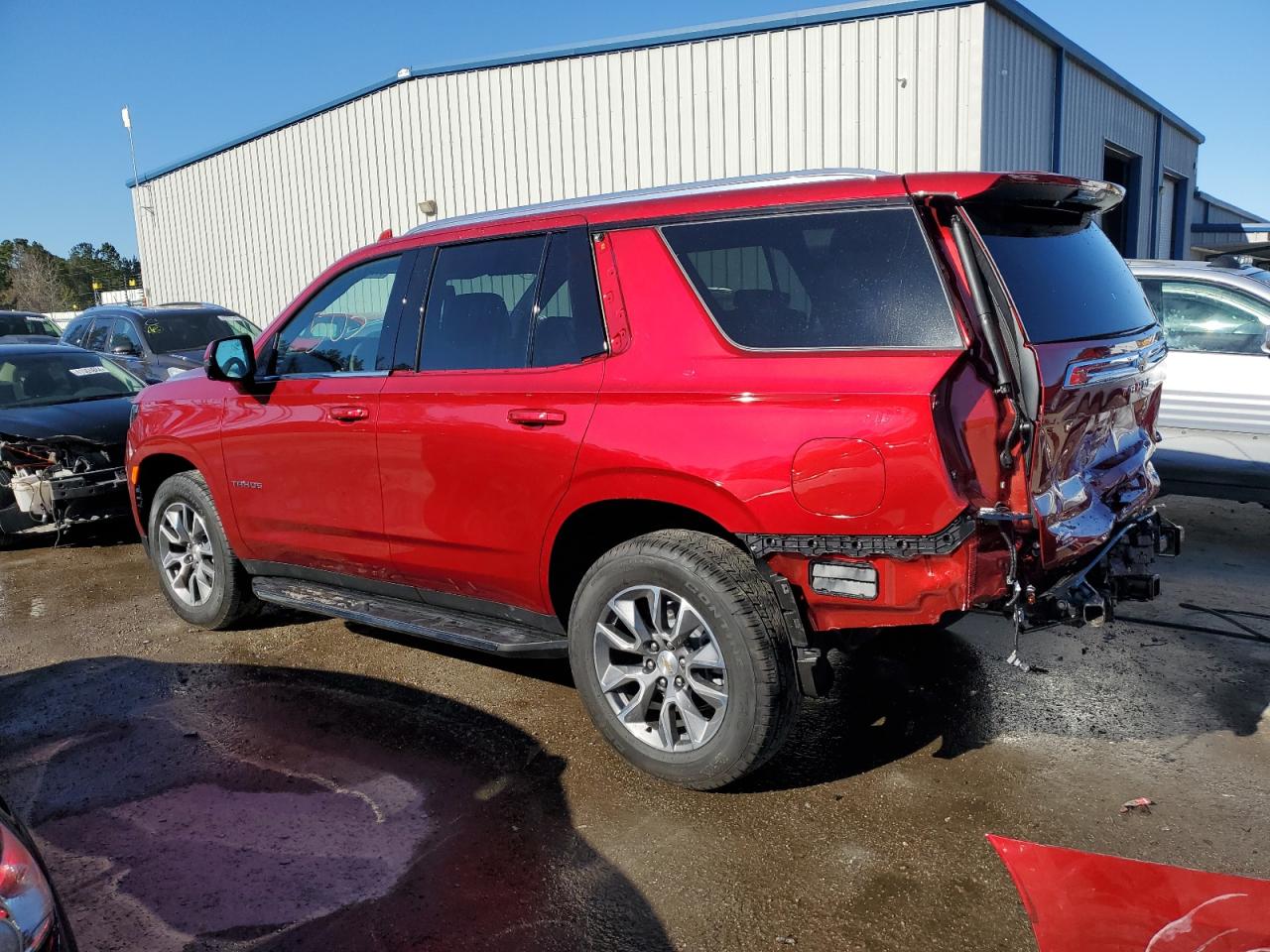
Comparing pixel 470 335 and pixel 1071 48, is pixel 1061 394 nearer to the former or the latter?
pixel 470 335

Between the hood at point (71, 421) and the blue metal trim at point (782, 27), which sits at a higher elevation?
the blue metal trim at point (782, 27)

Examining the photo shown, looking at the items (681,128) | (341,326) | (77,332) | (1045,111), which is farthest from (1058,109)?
(77,332)

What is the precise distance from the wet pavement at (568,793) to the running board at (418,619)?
38 cm

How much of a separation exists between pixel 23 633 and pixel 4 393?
3459 millimetres

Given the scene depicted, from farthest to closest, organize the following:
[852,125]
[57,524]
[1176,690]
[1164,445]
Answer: [852,125] < [57,524] < [1164,445] < [1176,690]

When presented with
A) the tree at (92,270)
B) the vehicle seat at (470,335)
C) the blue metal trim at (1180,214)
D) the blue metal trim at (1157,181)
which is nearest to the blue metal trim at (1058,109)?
the blue metal trim at (1157,181)

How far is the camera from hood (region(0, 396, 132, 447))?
7.37m

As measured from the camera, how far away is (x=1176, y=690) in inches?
171

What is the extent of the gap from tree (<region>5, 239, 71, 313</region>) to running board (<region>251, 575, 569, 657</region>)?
59.2 m

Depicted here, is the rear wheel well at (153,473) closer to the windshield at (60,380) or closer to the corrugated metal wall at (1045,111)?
the windshield at (60,380)

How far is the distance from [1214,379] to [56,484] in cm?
808

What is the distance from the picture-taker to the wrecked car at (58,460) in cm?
711

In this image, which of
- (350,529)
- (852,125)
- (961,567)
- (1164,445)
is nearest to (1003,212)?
(961,567)

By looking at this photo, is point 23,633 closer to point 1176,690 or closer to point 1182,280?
point 1176,690
